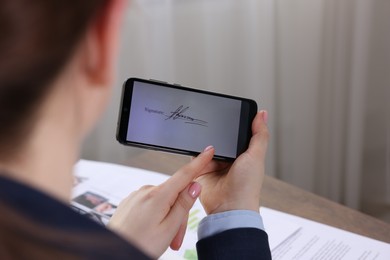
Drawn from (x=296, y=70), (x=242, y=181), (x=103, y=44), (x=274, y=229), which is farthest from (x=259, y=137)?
(x=296, y=70)

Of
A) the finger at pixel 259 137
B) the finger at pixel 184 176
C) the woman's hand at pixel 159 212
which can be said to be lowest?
the woman's hand at pixel 159 212

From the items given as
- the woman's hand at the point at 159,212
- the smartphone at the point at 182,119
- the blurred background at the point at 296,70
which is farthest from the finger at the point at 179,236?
the blurred background at the point at 296,70

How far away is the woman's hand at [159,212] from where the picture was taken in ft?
2.15

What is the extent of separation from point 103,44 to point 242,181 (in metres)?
0.44

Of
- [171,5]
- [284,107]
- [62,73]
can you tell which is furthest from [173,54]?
[62,73]

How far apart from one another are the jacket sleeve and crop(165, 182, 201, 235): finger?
0.05 meters

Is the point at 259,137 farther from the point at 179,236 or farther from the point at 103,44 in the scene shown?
the point at 103,44

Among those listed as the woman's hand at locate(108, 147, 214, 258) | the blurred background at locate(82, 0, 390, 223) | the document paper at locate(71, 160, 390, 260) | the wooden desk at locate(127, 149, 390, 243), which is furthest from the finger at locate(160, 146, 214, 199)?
the blurred background at locate(82, 0, 390, 223)

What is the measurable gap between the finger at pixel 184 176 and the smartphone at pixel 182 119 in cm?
3

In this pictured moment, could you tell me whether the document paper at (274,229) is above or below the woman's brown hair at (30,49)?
below

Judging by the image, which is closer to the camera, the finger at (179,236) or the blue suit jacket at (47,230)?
the blue suit jacket at (47,230)
